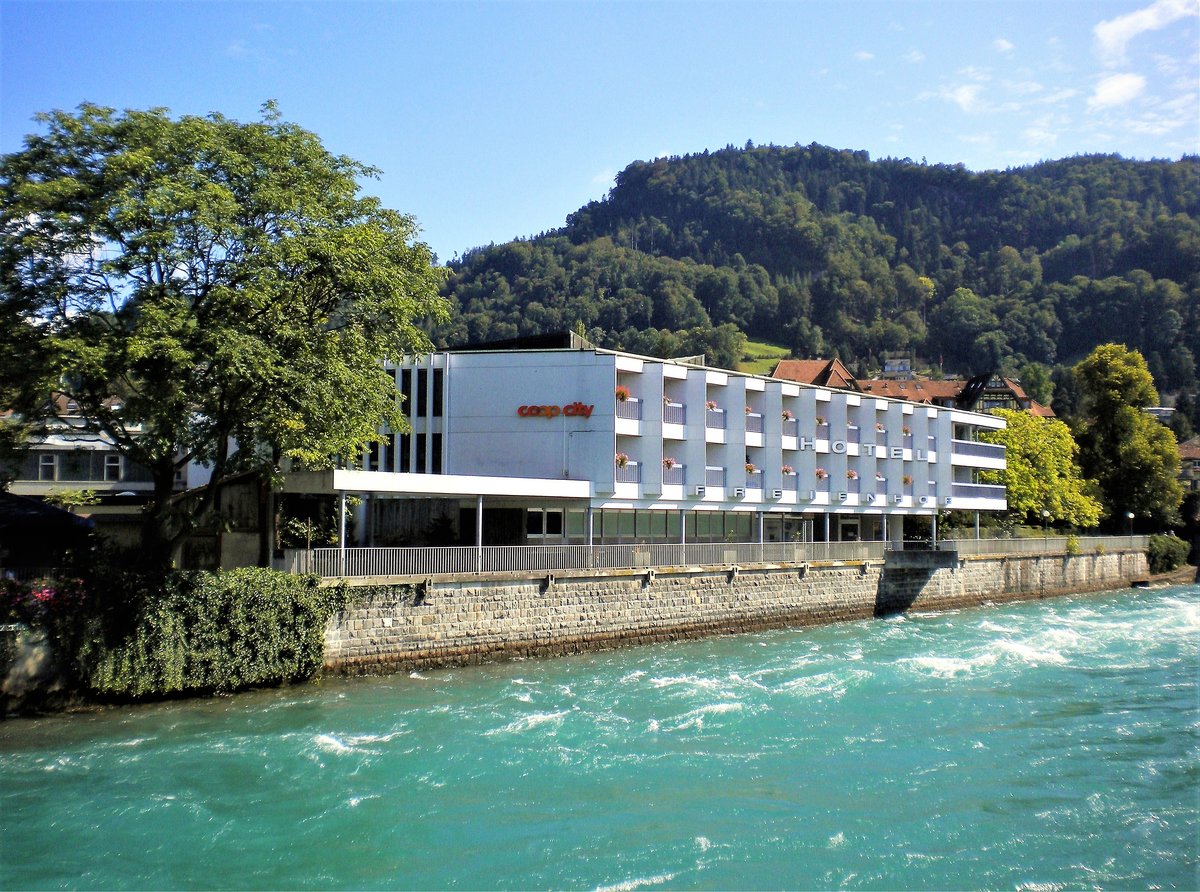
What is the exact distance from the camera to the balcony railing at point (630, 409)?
35.9 metres

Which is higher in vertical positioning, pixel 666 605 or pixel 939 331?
pixel 939 331

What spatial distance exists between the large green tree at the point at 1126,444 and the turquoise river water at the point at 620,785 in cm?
4663

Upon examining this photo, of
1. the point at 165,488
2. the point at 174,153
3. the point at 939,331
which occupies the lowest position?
the point at 165,488

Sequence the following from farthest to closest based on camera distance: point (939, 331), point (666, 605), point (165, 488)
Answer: point (939, 331) → point (666, 605) → point (165, 488)

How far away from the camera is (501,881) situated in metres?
12.8

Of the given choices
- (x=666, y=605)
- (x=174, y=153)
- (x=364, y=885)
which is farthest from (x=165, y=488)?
(x=666, y=605)

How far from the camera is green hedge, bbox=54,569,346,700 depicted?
2078cm

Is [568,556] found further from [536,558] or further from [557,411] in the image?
[557,411]

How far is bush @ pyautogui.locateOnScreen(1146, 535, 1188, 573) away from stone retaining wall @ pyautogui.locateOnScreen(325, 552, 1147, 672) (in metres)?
21.5

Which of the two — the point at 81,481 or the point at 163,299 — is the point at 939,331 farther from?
the point at 163,299

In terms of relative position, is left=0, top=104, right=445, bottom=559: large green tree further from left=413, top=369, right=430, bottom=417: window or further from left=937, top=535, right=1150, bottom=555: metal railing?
left=937, top=535, right=1150, bottom=555: metal railing

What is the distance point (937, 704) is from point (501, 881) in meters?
13.5

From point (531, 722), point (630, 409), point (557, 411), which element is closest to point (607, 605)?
point (557, 411)

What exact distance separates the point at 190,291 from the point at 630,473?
58.0ft
